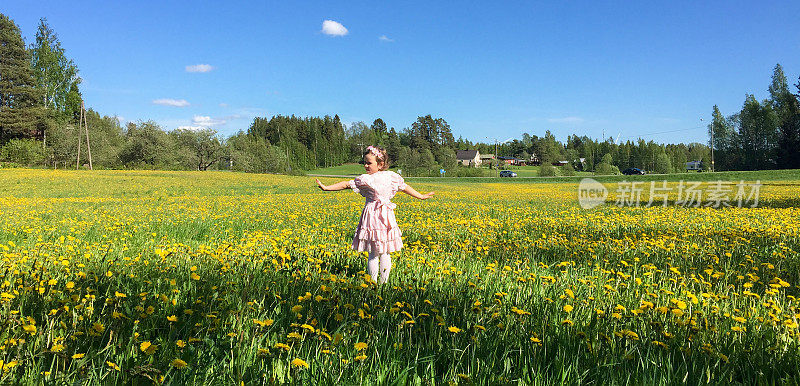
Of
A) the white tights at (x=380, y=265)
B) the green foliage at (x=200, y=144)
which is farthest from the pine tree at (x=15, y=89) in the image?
the white tights at (x=380, y=265)

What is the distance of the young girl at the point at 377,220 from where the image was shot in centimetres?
445

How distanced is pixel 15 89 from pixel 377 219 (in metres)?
69.2

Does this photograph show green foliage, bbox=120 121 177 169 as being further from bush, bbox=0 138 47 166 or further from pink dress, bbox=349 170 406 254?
pink dress, bbox=349 170 406 254

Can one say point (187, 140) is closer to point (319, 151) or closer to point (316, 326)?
point (319, 151)

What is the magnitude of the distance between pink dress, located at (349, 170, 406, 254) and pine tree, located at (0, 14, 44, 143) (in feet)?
221

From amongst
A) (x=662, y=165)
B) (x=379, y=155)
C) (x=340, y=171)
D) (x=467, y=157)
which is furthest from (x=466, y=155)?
(x=379, y=155)

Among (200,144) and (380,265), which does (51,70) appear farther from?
(380,265)

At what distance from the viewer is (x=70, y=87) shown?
6072 centimetres

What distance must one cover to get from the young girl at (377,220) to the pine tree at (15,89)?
67.2m

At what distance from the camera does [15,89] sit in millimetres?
52219

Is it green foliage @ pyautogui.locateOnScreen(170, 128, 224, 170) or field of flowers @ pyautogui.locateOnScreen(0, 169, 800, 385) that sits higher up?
green foliage @ pyautogui.locateOnScreen(170, 128, 224, 170)

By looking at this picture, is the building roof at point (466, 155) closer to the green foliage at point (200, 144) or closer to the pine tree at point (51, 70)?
the green foliage at point (200, 144)

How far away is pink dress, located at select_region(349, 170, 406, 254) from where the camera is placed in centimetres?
445

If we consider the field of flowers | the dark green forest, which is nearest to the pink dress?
the field of flowers
